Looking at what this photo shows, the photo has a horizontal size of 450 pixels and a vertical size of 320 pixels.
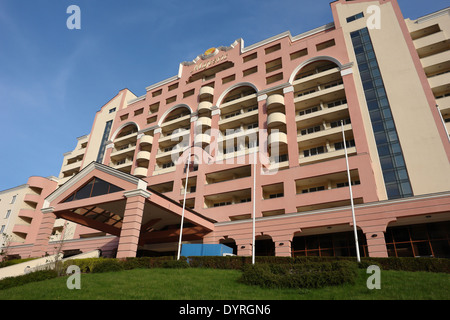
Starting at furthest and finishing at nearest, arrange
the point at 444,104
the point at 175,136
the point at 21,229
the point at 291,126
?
the point at 21,229, the point at 175,136, the point at 291,126, the point at 444,104

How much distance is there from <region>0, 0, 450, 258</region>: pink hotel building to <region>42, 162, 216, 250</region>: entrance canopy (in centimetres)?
14

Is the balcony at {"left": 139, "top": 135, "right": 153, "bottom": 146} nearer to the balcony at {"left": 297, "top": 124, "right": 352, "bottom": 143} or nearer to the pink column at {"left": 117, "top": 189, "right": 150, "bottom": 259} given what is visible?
the balcony at {"left": 297, "top": 124, "right": 352, "bottom": 143}

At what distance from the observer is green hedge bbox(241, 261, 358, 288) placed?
15.2 metres

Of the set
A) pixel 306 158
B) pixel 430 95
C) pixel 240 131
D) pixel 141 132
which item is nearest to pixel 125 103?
pixel 141 132

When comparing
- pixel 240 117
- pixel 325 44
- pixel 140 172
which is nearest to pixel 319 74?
pixel 325 44

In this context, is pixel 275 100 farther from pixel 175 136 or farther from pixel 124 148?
pixel 124 148

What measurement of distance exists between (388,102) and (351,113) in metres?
4.97

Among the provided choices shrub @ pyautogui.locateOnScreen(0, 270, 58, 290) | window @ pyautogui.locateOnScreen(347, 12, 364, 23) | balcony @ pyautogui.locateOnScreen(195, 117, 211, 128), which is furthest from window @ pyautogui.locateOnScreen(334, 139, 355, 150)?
shrub @ pyautogui.locateOnScreen(0, 270, 58, 290)

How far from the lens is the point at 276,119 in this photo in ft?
144

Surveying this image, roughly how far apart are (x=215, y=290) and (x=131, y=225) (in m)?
13.3

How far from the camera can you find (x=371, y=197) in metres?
32.9

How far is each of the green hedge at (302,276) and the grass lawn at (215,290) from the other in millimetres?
509

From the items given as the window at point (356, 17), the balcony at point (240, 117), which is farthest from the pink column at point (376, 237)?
the window at point (356, 17)
